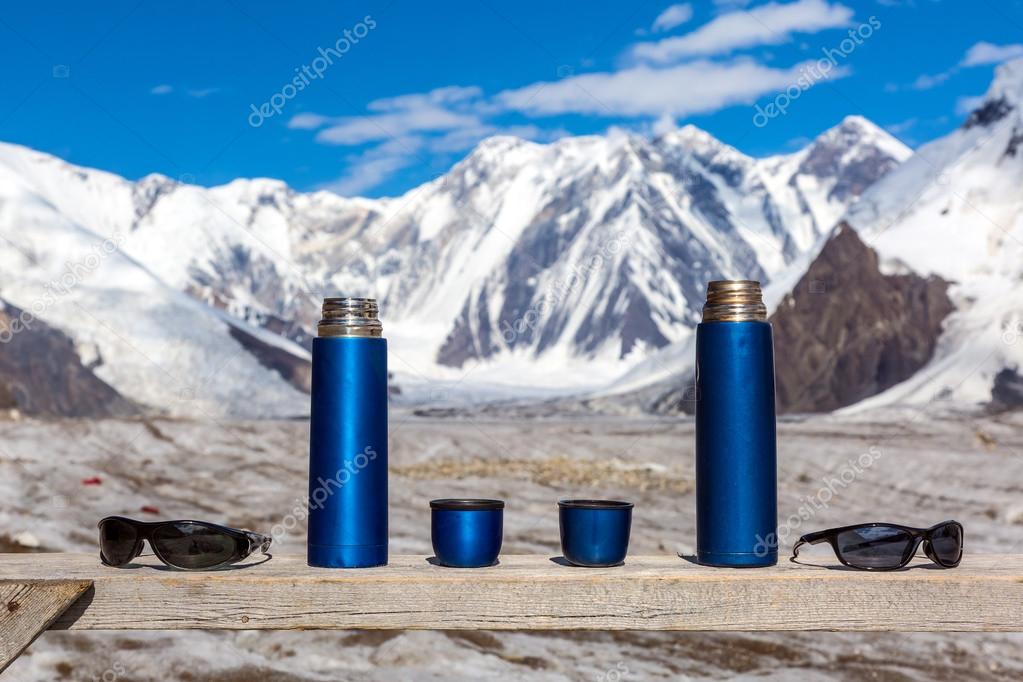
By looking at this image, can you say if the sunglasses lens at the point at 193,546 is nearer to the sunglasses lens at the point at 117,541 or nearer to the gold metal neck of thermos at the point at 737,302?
the sunglasses lens at the point at 117,541

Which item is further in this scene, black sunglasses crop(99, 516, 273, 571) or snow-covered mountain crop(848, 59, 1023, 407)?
snow-covered mountain crop(848, 59, 1023, 407)

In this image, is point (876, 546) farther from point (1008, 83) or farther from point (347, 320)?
point (1008, 83)

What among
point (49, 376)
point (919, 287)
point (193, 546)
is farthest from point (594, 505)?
point (919, 287)

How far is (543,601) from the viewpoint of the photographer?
2.28 metres

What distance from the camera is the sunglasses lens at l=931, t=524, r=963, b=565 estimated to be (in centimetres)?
243

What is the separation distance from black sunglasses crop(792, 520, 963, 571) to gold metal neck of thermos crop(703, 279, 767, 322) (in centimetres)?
50

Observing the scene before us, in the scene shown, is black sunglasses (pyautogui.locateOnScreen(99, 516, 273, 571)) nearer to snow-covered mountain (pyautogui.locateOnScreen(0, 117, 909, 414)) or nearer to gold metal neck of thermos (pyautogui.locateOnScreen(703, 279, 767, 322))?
gold metal neck of thermos (pyautogui.locateOnScreen(703, 279, 767, 322))

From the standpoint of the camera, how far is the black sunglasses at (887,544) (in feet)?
7.94

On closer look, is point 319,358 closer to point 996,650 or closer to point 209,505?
point 996,650

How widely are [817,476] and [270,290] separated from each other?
132 meters

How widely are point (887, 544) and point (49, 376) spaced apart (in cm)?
2910

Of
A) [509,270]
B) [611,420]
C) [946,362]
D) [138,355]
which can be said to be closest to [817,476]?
[946,362]

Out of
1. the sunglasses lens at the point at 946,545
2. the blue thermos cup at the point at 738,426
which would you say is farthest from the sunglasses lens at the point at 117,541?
the sunglasses lens at the point at 946,545

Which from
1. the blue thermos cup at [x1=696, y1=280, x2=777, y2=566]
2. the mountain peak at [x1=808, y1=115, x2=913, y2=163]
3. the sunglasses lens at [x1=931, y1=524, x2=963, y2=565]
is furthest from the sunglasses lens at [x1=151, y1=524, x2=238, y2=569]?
the mountain peak at [x1=808, y1=115, x2=913, y2=163]
